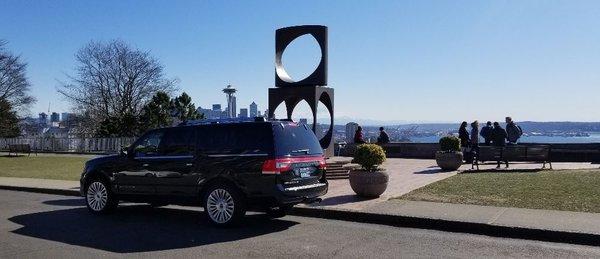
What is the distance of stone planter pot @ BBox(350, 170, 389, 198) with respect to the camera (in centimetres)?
1106

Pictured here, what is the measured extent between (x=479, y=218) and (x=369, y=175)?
112 inches

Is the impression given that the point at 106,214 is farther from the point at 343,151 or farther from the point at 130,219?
the point at 343,151

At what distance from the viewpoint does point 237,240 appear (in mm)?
7844

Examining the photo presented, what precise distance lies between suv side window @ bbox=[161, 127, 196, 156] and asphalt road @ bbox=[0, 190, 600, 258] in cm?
124

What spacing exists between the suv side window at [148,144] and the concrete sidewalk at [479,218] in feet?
9.36

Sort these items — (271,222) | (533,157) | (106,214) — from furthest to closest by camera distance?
(533,157) → (106,214) → (271,222)

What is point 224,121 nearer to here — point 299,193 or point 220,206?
point 220,206

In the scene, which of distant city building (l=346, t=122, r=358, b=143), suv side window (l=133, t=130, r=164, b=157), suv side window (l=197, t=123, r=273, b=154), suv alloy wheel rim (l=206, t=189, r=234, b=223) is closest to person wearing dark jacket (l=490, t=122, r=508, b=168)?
distant city building (l=346, t=122, r=358, b=143)

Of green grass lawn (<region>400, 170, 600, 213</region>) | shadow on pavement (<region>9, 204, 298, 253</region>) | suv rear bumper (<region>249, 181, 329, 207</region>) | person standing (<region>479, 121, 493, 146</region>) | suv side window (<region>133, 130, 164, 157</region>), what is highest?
person standing (<region>479, 121, 493, 146</region>)

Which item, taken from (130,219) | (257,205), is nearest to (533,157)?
(257,205)

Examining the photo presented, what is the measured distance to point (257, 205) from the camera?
871 cm

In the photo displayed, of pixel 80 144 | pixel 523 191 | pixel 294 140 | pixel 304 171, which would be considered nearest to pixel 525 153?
pixel 523 191

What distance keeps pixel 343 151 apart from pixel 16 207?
56.8ft

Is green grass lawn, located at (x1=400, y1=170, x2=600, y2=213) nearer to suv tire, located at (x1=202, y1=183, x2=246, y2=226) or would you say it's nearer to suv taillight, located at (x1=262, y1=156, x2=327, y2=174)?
suv taillight, located at (x1=262, y1=156, x2=327, y2=174)
